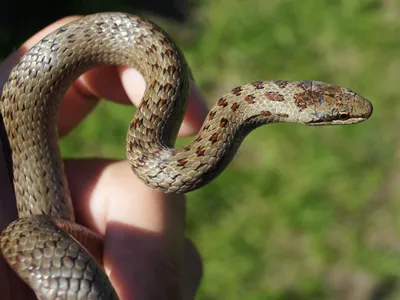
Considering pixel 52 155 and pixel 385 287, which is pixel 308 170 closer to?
pixel 385 287

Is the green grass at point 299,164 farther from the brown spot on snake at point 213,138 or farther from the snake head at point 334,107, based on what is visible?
the brown spot on snake at point 213,138

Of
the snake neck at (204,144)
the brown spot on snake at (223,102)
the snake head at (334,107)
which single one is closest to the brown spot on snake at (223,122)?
the snake neck at (204,144)

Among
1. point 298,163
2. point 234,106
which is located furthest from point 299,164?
point 234,106

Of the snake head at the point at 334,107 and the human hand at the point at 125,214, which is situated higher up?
the snake head at the point at 334,107

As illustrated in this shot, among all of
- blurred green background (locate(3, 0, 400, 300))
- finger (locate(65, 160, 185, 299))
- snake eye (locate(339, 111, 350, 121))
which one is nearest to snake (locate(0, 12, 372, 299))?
snake eye (locate(339, 111, 350, 121))

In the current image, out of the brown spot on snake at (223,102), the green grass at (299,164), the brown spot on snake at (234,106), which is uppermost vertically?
the brown spot on snake at (223,102)

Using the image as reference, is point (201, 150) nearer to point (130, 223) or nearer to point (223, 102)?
point (223, 102)

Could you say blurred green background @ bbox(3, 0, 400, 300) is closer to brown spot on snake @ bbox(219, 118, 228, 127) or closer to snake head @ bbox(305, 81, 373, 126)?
snake head @ bbox(305, 81, 373, 126)
